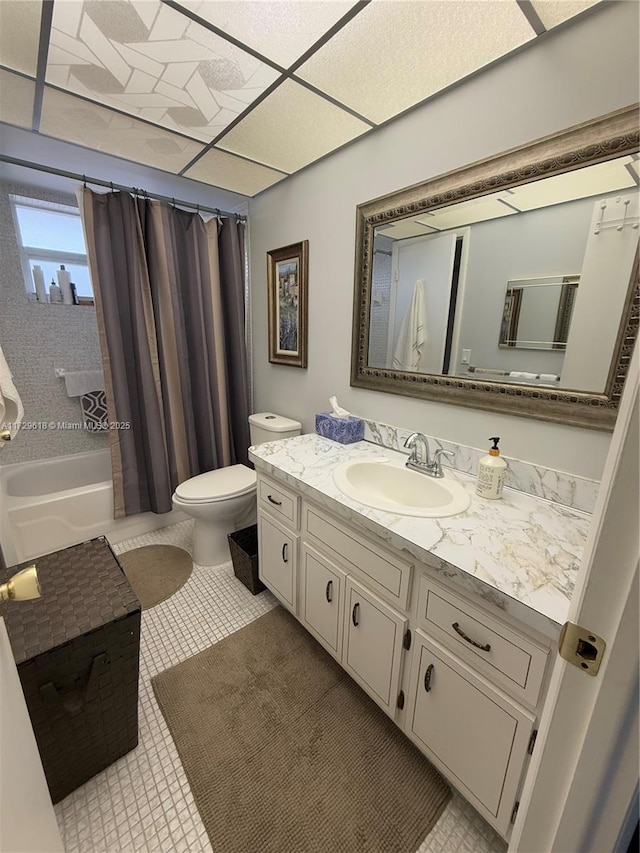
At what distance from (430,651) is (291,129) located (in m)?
2.04

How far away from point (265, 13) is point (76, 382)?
8.05 feet

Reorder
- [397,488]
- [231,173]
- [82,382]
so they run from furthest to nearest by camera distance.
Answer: [82,382]
[231,173]
[397,488]

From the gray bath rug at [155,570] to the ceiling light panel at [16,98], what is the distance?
213cm

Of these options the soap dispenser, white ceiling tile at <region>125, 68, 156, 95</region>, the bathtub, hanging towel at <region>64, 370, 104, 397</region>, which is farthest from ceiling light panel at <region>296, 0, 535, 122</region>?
hanging towel at <region>64, 370, 104, 397</region>

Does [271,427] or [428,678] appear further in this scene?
[271,427]

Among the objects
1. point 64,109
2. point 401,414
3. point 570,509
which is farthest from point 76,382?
point 570,509

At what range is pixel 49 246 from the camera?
248 centimetres

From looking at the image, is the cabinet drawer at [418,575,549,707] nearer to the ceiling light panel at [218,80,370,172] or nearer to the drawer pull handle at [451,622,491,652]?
the drawer pull handle at [451,622,491,652]

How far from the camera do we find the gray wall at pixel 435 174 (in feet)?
3.15

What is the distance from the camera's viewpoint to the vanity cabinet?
2.72 feet

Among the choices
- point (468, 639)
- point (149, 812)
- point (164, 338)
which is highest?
point (164, 338)

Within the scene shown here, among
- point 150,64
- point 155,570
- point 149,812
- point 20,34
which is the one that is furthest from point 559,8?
point 155,570

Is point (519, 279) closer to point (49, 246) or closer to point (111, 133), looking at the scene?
point (111, 133)

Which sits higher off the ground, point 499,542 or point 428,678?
point 499,542
